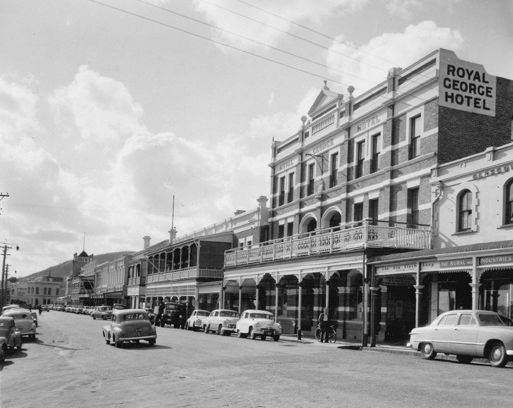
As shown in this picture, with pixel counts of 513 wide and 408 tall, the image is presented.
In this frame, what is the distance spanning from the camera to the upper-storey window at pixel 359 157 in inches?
1310

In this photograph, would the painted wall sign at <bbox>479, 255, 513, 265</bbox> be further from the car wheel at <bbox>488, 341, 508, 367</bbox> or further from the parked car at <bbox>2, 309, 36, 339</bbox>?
the parked car at <bbox>2, 309, 36, 339</bbox>

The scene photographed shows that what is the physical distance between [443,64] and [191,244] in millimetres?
29727

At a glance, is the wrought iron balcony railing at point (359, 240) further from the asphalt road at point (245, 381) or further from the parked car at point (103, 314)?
the parked car at point (103, 314)

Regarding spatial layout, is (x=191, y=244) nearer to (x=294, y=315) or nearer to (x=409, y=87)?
(x=294, y=315)

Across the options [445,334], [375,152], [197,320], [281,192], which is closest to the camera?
[445,334]

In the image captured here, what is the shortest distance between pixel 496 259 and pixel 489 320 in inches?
101

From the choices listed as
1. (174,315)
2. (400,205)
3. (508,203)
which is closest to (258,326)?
(400,205)

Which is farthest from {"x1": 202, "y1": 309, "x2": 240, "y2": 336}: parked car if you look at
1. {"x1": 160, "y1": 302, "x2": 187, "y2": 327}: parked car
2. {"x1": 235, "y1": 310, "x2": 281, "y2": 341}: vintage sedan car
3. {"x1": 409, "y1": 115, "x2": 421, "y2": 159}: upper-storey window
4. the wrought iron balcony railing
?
{"x1": 409, "y1": 115, "x2": 421, "y2": 159}: upper-storey window

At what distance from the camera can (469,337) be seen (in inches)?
690

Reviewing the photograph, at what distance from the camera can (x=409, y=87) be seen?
96.1ft

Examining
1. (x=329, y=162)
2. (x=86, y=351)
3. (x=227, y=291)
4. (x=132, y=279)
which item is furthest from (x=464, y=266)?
(x=132, y=279)

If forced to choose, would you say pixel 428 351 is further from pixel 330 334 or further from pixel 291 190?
pixel 291 190

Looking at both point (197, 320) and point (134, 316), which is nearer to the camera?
point (134, 316)

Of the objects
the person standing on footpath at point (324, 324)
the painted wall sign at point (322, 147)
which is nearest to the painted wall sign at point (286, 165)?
the painted wall sign at point (322, 147)
